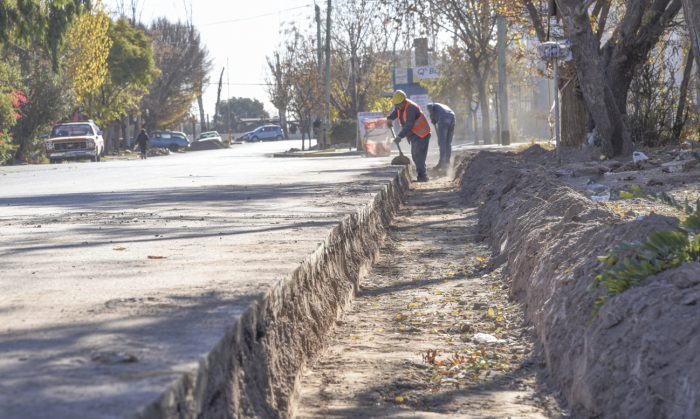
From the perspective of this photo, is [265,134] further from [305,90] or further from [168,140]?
[305,90]

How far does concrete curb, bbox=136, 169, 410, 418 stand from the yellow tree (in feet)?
139

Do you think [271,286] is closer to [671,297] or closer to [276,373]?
[276,373]

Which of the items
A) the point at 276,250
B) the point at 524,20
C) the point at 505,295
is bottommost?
the point at 505,295

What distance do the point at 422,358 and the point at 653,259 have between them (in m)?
1.68

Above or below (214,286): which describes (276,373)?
below

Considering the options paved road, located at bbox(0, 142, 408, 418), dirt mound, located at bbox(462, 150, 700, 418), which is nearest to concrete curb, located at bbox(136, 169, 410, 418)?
paved road, located at bbox(0, 142, 408, 418)

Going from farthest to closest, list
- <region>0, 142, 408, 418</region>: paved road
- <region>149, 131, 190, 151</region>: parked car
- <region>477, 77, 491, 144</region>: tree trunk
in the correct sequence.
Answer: <region>149, 131, 190, 151</region>: parked car → <region>477, 77, 491, 144</region>: tree trunk → <region>0, 142, 408, 418</region>: paved road

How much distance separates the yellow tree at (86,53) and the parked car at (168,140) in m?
24.5

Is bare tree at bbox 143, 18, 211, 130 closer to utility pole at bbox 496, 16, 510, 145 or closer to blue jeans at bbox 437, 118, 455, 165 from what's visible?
utility pole at bbox 496, 16, 510, 145

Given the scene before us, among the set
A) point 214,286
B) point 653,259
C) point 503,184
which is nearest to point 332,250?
point 214,286

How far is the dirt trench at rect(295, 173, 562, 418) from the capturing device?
504 cm

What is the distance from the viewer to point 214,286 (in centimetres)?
530

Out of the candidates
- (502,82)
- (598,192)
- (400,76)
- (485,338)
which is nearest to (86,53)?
(400,76)

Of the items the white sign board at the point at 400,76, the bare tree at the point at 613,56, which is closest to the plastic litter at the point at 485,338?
the bare tree at the point at 613,56
